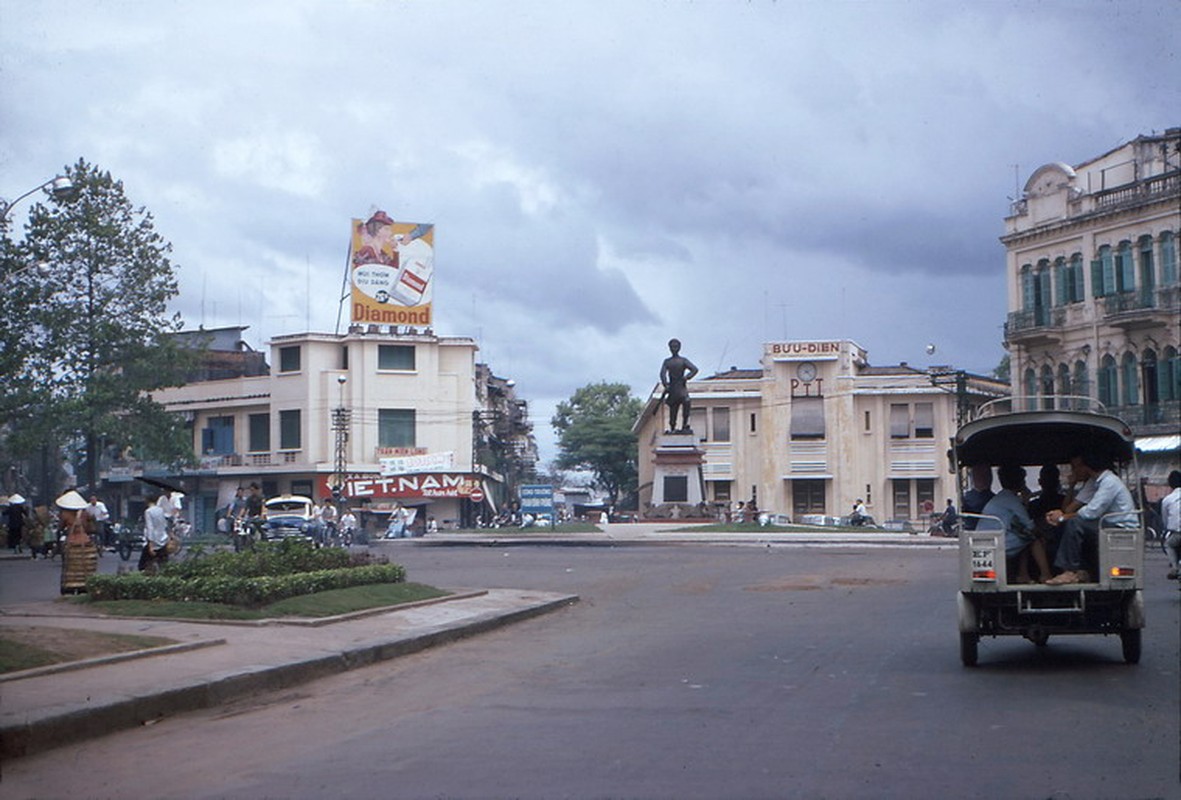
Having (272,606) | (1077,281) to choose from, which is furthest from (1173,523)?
(1077,281)

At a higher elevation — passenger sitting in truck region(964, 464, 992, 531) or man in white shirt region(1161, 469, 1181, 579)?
passenger sitting in truck region(964, 464, 992, 531)

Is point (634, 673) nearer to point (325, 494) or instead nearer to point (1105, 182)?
point (1105, 182)

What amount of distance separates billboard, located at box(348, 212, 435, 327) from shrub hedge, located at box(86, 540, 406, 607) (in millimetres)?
48024

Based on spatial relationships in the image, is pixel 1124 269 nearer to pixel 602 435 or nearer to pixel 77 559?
pixel 77 559

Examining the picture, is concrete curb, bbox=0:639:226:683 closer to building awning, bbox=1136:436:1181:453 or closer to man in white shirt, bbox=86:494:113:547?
man in white shirt, bbox=86:494:113:547

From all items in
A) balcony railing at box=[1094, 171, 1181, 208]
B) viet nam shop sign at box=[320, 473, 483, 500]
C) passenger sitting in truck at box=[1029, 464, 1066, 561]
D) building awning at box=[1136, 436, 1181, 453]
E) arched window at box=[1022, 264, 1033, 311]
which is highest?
balcony railing at box=[1094, 171, 1181, 208]

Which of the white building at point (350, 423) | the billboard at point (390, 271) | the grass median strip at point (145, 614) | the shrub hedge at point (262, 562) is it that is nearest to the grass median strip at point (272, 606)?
the grass median strip at point (145, 614)

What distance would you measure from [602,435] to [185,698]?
267 feet

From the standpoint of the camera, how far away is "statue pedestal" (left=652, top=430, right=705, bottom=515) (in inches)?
1753

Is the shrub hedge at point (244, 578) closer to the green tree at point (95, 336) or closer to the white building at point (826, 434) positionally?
the green tree at point (95, 336)

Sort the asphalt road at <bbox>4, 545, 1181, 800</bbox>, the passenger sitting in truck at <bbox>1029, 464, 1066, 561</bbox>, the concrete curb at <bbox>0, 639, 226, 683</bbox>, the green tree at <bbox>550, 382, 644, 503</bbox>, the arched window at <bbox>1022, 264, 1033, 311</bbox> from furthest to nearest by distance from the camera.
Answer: the green tree at <bbox>550, 382, 644, 503</bbox>, the arched window at <bbox>1022, 264, 1033, 311</bbox>, the passenger sitting in truck at <bbox>1029, 464, 1066, 561</bbox>, the concrete curb at <bbox>0, 639, 226, 683</bbox>, the asphalt road at <bbox>4, 545, 1181, 800</bbox>

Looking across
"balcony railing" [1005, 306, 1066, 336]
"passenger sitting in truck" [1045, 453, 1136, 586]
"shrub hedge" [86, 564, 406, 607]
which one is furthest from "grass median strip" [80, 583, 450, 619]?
"balcony railing" [1005, 306, 1066, 336]

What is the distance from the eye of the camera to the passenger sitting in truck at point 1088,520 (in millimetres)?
10492

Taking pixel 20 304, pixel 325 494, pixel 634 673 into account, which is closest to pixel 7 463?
pixel 325 494
